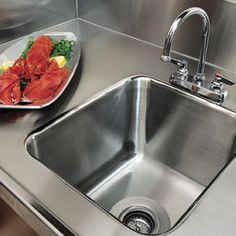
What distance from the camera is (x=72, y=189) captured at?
1.97 feet

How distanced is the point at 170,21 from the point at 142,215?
A: 555 mm

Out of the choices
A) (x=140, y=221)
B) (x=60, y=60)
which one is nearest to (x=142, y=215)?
(x=140, y=221)

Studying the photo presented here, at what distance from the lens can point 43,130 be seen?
750mm

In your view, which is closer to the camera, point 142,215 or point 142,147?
point 142,215

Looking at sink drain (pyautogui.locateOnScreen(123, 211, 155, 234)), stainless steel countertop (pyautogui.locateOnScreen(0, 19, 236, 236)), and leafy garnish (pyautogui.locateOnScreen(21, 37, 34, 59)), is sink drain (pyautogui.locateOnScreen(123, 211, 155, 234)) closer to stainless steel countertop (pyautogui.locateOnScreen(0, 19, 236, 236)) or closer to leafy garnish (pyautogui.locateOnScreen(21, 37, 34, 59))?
stainless steel countertop (pyautogui.locateOnScreen(0, 19, 236, 236))

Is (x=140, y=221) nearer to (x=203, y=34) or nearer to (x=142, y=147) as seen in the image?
(x=142, y=147)

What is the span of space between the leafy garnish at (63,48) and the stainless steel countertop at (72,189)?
0.05 meters

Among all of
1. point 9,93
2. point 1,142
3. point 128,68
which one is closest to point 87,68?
point 128,68

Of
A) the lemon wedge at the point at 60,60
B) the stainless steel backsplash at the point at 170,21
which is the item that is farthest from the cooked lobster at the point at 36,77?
the stainless steel backsplash at the point at 170,21

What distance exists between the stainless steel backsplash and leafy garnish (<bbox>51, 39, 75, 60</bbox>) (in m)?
0.22

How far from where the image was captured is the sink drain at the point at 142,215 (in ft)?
2.72

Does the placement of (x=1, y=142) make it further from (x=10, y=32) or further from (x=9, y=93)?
(x=10, y=32)

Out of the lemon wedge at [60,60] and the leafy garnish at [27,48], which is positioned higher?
the leafy garnish at [27,48]

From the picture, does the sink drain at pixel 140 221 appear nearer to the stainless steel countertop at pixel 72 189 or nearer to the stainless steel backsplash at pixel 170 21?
the stainless steel countertop at pixel 72 189
